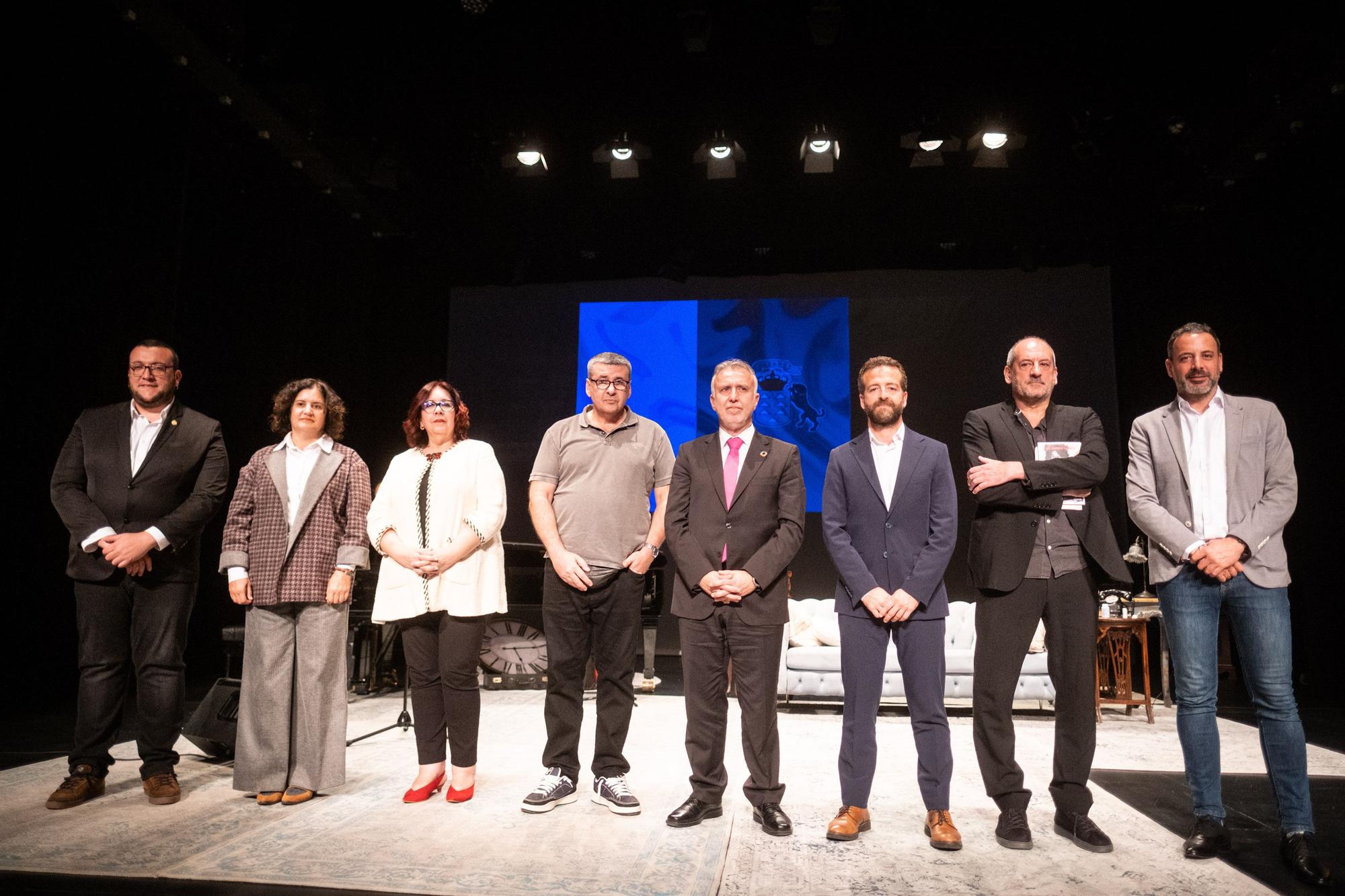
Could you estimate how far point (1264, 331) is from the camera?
7.45 meters

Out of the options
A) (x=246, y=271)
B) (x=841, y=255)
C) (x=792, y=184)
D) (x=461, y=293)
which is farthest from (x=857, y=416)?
(x=246, y=271)

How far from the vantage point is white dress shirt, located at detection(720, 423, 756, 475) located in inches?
122

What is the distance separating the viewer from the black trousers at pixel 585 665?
317cm

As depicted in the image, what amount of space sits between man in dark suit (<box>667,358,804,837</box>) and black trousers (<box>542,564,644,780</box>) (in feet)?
0.88

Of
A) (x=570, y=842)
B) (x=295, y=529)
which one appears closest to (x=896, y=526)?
(x=570, y=842)

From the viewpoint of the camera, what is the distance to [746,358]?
8.54 m

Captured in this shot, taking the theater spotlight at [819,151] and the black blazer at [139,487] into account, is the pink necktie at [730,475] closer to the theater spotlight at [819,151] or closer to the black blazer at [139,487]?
the black blazer at [139,487]

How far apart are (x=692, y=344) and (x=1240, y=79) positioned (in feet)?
16.1

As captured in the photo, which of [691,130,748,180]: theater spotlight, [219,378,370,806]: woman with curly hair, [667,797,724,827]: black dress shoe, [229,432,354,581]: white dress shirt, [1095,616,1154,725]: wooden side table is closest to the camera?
[667,797,724,827]: black dress shoe

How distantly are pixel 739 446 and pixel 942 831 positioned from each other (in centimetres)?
145

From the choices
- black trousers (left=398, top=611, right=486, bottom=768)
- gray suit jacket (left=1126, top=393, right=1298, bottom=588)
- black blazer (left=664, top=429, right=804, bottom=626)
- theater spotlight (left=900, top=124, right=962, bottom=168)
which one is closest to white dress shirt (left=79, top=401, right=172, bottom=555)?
black trousers (left=398, top=611, right=486, bottom=768)

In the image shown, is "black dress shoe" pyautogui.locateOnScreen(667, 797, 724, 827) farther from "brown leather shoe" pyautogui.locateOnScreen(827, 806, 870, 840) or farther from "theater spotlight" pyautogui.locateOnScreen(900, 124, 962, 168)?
"theater spotlight" pyautogui.locateOnScreen(900, 124, 962, 168)

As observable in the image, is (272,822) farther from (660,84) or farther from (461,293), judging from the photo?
(461,293)

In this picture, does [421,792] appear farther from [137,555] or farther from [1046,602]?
[1046,602]
